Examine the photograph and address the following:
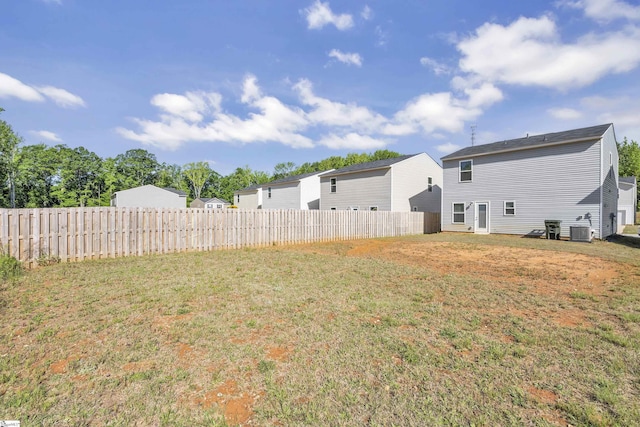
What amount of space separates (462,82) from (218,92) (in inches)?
669

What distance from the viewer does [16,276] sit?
598cm

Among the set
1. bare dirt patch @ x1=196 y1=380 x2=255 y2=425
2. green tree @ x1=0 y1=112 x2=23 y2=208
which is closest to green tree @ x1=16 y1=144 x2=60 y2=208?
green tree @ x1=0 y1=112 x2=23 y2=208

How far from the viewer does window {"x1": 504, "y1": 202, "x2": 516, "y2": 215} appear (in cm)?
1733

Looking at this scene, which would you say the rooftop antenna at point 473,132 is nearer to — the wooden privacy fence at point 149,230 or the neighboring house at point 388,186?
the neighboring house at point 388,186

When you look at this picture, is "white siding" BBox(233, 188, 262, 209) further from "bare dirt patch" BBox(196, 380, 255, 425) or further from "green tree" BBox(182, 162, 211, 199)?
"bare dirt patch" BBox(196, 380, 255, 425)

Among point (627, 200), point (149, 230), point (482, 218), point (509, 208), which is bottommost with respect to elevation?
point (149, 230)

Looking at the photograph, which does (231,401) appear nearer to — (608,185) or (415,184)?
(608,185)

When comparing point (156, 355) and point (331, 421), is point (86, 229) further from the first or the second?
point (331, 421)

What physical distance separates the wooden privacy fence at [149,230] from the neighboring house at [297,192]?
1326cm

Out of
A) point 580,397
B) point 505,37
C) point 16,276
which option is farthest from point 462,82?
point 16,276

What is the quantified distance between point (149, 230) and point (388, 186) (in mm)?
16807

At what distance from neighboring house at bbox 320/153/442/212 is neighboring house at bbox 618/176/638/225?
64.7 ft

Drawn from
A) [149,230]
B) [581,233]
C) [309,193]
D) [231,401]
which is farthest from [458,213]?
[231,401]

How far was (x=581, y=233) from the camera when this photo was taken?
14.1m
